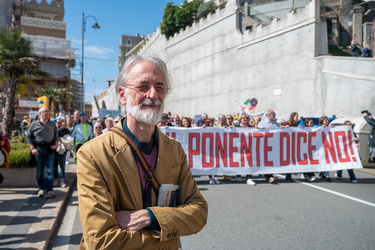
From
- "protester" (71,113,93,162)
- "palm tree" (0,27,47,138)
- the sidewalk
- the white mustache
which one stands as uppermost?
"palm tree" (0,27,47,138)

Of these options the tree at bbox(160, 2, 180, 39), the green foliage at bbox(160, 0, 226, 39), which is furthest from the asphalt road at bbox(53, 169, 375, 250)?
the tree at bbox(160, 2, 180, 39)

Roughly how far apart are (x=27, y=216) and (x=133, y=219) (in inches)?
175

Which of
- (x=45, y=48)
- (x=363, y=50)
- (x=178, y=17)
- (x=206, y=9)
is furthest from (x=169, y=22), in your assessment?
(x=363, y=50)

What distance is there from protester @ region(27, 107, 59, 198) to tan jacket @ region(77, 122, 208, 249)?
5452 millimetres

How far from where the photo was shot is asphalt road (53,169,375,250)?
435cm

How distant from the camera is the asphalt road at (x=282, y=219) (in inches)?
171

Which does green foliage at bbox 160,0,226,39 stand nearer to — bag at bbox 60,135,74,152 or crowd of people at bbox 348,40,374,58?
crowd of people at bbox 348,40,374,58

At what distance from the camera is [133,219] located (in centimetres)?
176

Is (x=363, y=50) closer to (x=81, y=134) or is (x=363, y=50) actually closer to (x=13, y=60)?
(x=81, y=134)

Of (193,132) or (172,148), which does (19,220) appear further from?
(193,132)

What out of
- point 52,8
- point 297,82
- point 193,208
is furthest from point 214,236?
point 52,8

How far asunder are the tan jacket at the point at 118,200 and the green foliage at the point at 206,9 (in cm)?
4062

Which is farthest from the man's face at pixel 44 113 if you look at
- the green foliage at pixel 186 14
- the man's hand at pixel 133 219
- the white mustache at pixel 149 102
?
the green foliage at pixel 186 14

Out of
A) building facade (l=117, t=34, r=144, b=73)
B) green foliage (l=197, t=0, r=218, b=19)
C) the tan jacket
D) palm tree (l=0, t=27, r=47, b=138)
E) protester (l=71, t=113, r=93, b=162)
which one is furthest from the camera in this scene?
building facade (l=117, t=34, r=144, b=73)
